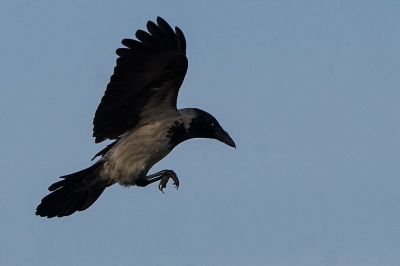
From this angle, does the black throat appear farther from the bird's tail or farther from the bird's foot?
the bird's tail

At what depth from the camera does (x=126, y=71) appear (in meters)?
22.4

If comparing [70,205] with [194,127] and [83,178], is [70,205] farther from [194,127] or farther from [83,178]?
[194,127]

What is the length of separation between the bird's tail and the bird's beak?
160 cm

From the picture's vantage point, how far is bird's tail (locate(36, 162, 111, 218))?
74.9 feet

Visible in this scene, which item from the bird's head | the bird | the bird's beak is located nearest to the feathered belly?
the bird

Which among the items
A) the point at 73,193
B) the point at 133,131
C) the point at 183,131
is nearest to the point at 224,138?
the point at 183,131

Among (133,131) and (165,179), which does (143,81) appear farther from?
(165,179)

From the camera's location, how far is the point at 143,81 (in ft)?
73.9

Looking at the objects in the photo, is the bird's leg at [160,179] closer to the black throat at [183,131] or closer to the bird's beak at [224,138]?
the black throat at [183,131]

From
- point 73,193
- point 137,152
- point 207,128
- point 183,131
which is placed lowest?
point 73,193

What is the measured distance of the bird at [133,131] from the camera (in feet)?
73.7

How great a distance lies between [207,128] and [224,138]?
378 mm

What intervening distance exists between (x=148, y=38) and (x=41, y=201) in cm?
252

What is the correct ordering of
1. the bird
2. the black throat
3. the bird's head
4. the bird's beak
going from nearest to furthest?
the bird
the black throat
the bird's head
the bird's beak
